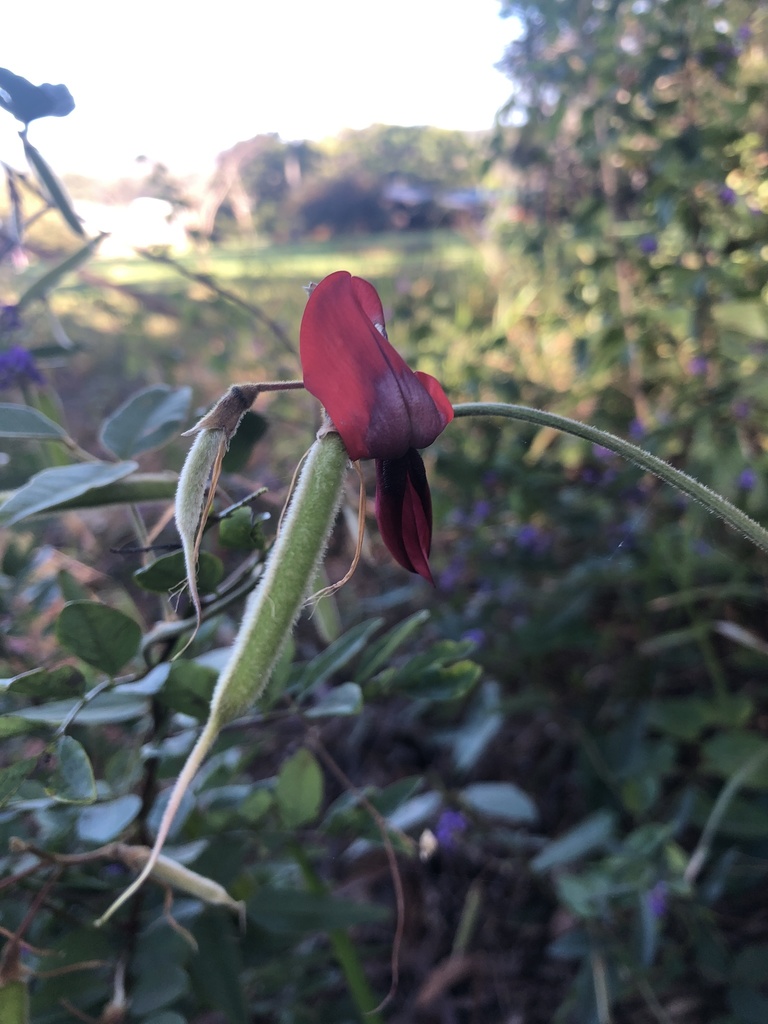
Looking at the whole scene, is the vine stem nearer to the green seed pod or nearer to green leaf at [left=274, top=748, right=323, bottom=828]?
the green seed pod

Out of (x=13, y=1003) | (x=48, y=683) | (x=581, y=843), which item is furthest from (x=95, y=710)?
(x=581, y=843)

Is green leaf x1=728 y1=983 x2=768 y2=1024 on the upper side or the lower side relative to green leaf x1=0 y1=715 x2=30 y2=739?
lower

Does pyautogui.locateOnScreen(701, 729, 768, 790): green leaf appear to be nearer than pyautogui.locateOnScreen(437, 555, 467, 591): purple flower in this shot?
Yes

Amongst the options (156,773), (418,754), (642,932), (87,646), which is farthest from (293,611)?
(418,754)

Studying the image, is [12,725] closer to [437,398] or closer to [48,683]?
[48,683]

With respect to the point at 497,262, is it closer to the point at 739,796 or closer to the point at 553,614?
the point at 553,614

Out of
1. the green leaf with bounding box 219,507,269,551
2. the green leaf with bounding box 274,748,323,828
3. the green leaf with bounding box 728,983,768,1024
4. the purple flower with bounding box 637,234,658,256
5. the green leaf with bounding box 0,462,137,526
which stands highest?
the green leaf with bounding box 0,462,137,526

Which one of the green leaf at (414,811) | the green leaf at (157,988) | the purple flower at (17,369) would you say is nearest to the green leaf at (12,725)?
the green leaf at (157,988)

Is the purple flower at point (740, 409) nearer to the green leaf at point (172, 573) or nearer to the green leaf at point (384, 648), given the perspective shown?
the green leaf at point (384, 648)

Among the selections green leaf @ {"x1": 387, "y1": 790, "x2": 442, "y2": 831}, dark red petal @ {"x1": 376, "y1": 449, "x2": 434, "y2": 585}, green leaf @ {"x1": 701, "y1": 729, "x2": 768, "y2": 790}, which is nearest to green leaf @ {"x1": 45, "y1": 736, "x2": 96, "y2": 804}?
dark red petal @ {"x1": 376, "y1": 449, "x2": 434, "y2": 585}
